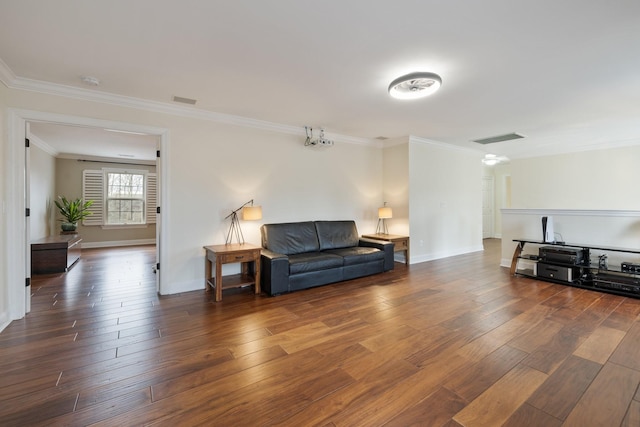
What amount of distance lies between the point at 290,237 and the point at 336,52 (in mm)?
2841

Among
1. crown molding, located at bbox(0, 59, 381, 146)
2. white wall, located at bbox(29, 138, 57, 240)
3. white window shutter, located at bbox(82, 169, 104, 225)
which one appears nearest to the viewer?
crown molding, located at bbox(0, 59, 381, 146)

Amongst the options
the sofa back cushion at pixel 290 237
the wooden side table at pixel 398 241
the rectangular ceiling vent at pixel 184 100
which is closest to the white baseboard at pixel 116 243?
the sofa back cushion at pixel 290 237

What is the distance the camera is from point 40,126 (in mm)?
5039

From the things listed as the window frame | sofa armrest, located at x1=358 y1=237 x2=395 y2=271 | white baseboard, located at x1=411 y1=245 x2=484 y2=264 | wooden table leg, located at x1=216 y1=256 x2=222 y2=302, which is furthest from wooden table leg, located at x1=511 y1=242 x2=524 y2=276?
the window frame

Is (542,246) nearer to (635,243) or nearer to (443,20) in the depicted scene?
(635,243)

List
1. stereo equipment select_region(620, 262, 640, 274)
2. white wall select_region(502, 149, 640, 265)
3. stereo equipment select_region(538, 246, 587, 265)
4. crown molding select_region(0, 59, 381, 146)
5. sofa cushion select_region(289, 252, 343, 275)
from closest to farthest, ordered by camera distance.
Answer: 1. crown molding select_region(0, 59, 381, 146)
2. stereo equipment select_region(620, 262, 640, 274)
3. sofa cushion select_region(289, 252, 343, 275)
4. stereo equipment select_region(538, 246, 587, 265)
5. white wall select_region(502, 149, 640, 265)

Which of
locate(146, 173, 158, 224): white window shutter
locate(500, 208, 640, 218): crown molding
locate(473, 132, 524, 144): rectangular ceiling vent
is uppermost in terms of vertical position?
locate(473, 132, 524, 144): rectangular ceiling vent

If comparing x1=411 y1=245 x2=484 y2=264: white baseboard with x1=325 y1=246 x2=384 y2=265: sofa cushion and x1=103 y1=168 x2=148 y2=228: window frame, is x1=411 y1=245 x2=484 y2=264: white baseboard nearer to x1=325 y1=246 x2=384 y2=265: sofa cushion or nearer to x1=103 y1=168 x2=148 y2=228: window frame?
x1=325 y1=246 x2=384 y2=265: sofa cushion

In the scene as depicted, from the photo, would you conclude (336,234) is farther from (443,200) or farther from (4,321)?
(4,321)

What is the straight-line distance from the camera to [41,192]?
6.34 meters

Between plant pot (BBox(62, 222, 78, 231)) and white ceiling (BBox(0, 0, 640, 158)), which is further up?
white ceiling (BBox(0, 0, 640, 158))

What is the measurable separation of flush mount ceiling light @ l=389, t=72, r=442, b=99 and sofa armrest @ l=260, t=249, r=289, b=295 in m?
2.47

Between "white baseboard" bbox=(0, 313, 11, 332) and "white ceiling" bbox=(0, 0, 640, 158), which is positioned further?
"white baseboard" bbox=(0, 313, 11, 332)

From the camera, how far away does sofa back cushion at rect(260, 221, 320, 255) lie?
177 inches
